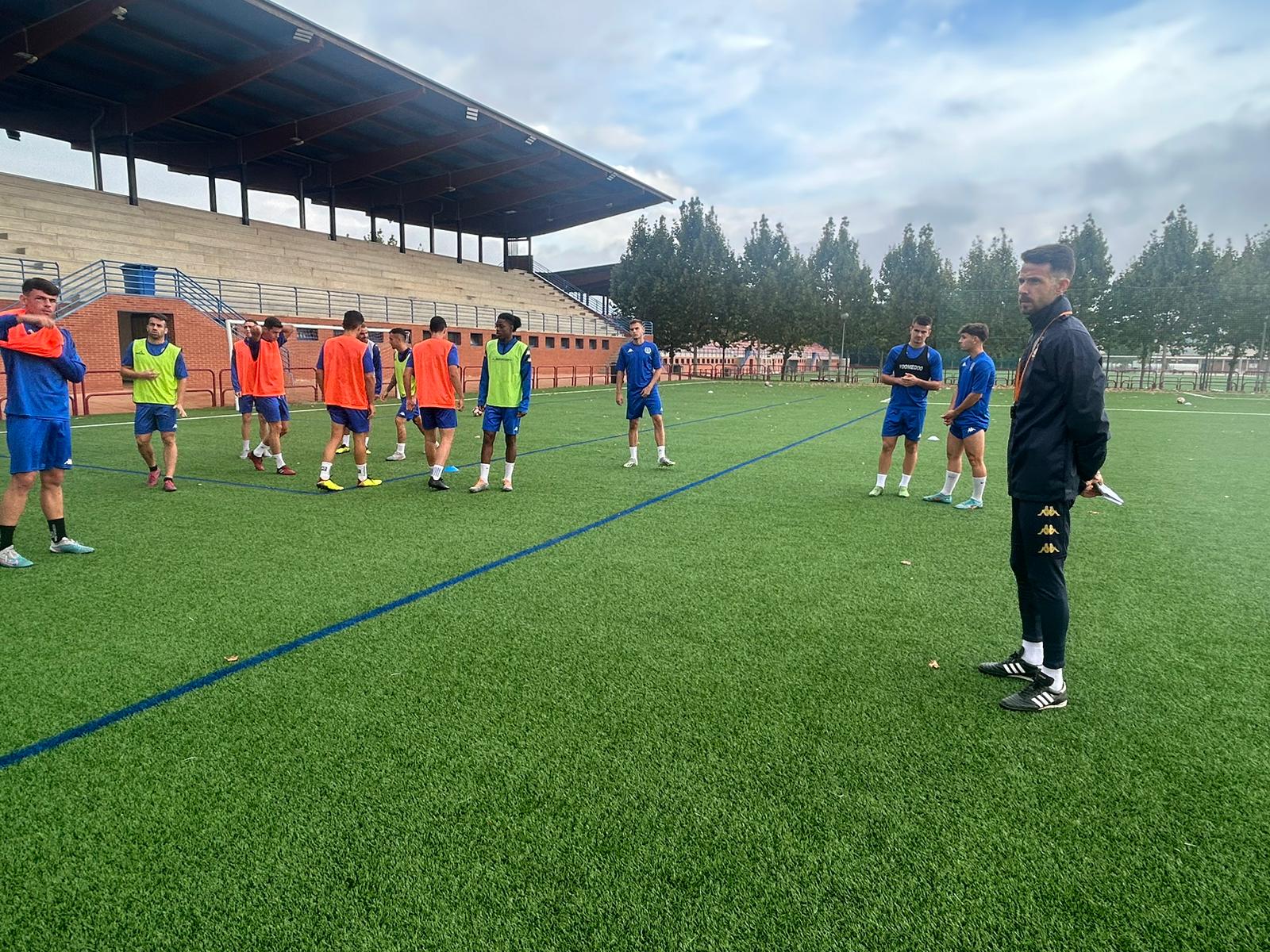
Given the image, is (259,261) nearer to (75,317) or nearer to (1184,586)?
(75,317)

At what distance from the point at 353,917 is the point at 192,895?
53 centimetres

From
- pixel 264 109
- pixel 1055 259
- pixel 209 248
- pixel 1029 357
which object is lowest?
pixel 1029 357

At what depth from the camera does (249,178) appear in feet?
120

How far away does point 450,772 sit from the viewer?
2.84 m

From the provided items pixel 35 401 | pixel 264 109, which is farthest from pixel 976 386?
pixel 264 109

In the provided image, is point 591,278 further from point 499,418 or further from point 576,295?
point 499,418

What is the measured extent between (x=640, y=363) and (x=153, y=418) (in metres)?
6.09

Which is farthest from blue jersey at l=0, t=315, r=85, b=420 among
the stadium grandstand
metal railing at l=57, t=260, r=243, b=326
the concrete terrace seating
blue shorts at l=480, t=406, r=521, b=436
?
the concrete terrace seating

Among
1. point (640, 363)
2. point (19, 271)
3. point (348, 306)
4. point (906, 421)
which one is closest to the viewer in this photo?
point (906, 421)

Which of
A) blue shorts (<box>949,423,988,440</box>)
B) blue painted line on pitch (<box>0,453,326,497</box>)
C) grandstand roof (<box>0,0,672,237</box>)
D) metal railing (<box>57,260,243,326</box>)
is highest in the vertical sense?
grandstand roof (<box>0,0,672,237</box>)

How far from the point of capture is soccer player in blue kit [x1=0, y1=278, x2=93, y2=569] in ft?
17.1

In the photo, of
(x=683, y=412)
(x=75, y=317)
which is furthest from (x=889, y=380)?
(x=75, y=317)

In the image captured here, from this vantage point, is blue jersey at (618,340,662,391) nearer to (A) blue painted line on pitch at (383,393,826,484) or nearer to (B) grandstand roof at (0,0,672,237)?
(A) blue painted line on pitch at (383,393,826,484)

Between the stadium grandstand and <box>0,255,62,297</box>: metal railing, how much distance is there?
85 millimetres
